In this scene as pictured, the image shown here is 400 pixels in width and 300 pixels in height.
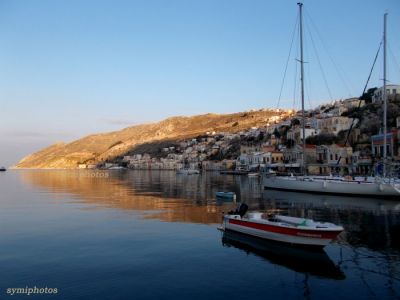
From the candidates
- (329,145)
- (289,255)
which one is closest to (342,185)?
(289,255)

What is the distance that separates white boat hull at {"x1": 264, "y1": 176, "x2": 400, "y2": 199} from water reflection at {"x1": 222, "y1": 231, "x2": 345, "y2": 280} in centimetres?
2787

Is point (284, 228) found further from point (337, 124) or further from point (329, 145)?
point (337, 124)

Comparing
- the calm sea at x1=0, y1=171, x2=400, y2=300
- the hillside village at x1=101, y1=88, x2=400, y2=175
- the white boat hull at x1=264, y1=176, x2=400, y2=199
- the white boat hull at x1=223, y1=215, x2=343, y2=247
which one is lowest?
the calm sea at x1=0, y1=171, x2=400, y2=300

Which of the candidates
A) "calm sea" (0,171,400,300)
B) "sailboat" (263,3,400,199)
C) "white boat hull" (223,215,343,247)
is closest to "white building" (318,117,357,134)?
"sailboat" (263,3,400,199)

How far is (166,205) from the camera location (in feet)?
141

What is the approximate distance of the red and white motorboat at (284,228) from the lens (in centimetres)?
2081

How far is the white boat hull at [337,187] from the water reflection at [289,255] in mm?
27874

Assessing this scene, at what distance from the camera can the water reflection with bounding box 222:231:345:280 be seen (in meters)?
17.9

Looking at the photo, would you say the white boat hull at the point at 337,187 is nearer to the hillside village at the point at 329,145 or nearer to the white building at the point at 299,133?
the hillside village at the point at 329,145

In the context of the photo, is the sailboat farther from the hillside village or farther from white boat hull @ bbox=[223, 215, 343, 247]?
white boat hull @ bbox=[223, 215, 343, 247]

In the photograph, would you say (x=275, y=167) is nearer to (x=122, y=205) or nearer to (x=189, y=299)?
(x=122, y=205)

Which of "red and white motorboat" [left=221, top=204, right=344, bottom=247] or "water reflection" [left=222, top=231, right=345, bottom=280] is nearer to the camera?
"water reflection" [left=222, top=231, right=345, bottom=280]

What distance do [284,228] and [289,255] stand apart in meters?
1.90

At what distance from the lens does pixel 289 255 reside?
2056 cm
